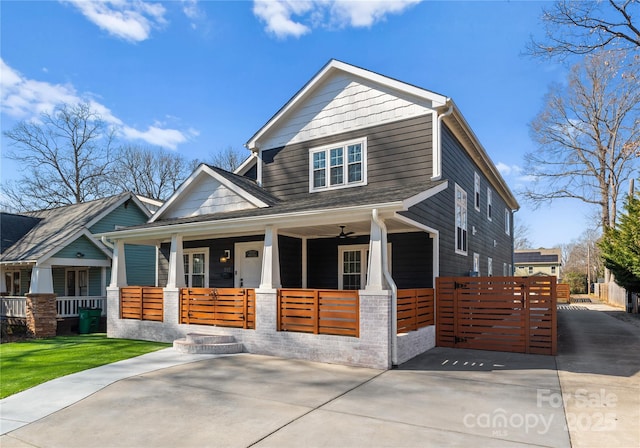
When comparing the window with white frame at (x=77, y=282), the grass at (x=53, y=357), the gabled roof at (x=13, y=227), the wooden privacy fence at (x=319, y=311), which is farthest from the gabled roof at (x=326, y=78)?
the gabled roof at (x=13, y=227)

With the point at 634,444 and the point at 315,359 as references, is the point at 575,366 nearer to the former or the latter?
the point at 634,444

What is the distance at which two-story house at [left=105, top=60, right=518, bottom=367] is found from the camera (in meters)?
9.70

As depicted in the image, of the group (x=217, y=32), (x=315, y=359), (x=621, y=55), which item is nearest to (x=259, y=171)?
(x=217, y=32)

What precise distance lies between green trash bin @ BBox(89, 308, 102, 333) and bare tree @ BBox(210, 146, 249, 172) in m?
24.3

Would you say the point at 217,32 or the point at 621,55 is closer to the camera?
the point at 621,55

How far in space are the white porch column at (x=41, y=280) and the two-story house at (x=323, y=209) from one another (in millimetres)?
4328

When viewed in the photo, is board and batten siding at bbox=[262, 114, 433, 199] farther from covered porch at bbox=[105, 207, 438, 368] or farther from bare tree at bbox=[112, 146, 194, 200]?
bare tree at bbox=[112, 146, 194, 200]

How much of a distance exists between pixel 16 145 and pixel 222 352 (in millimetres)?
27344

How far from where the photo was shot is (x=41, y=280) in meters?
15.2

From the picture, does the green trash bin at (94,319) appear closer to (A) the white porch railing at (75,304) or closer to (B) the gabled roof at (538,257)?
(A) the white porch railing at (75,304)

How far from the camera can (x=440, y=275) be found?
11.3m

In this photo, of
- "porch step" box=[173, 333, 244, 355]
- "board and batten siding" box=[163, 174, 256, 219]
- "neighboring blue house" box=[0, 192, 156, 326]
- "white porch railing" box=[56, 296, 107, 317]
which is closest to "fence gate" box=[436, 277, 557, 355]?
"porch step" box=[173, 333, 244, 355]

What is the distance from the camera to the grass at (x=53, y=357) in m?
7.46

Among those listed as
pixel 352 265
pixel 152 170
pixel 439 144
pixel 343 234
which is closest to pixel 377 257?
pixel 343 234
